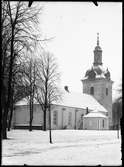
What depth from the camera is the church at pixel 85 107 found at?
61219 mm

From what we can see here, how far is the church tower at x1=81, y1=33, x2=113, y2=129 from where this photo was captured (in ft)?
265

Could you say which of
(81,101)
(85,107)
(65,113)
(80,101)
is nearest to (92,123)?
(85,107)

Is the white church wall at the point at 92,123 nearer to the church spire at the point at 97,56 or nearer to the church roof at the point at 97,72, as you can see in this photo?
the church roof at the point at 97,72

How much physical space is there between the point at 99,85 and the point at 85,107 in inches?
443

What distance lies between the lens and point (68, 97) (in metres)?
69.7

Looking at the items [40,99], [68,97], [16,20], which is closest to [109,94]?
[68,97]

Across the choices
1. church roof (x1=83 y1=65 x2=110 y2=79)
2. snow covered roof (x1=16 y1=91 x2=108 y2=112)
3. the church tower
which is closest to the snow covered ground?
snow covered roof (x1=16 y1=91 x2=108 y2=112)

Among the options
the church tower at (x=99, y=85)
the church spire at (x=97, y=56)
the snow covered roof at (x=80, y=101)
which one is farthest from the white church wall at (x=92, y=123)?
the church spire at (x=97, y=56)

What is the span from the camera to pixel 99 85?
3187 inches

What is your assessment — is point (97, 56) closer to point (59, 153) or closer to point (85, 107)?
point (85, 107)

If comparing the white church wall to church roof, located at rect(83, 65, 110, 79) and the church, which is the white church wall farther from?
church roof, located at rect(83, 65, 110, 79)

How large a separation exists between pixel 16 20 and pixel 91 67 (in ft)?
199

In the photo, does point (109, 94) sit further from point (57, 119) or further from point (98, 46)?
point (57, 119)

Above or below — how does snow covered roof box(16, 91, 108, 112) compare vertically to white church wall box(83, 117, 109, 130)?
above
